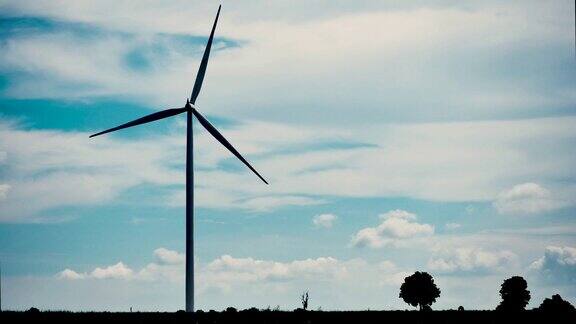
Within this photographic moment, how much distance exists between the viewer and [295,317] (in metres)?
105

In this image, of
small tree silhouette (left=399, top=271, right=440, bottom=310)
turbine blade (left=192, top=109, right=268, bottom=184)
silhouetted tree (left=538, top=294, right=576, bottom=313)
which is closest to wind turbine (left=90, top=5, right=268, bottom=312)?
turbine blade (left=192, top=109, right=268, bottom=184)

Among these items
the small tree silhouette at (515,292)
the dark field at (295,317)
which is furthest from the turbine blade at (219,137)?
the small tree silhouette at (515,292)

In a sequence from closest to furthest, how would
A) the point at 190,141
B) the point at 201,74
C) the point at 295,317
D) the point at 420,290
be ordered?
the point at 295,317, the point at 190,141, the point at 201,74, the point at 420,290

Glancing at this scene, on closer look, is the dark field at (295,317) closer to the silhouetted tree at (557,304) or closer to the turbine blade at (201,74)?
the silhouetted tree at (557,304)

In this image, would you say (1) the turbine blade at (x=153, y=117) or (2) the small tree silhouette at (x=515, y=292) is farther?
(2) the small tree silhouette at (x=515, y=292)

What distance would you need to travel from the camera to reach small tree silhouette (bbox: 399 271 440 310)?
7392 inches

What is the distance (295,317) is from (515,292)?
90103mm

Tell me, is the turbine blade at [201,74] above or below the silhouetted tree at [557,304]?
above

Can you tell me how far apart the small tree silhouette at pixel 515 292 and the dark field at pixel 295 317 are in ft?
174

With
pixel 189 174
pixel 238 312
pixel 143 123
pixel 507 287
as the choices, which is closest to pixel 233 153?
pixel 189 174

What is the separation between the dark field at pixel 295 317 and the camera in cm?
9994

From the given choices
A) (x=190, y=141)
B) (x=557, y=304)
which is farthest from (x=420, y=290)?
(x=190, y=141)

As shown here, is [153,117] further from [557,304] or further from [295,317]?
[557,304]

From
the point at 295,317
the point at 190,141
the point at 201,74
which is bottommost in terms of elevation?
the point at 295,317
